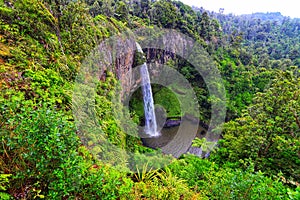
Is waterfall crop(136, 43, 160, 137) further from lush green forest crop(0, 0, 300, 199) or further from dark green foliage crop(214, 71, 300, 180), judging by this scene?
dark green foliage crop(214, 71, 300, 180)

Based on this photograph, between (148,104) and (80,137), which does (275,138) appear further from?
(148,104)

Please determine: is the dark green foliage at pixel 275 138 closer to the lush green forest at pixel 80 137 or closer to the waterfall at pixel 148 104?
the lush green forest at pixel 80 137

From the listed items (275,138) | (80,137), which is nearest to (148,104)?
(275,138)

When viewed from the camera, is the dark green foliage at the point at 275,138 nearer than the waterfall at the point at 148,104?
Yes

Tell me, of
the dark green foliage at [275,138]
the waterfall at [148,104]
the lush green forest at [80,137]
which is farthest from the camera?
the waterfall at [148,104]

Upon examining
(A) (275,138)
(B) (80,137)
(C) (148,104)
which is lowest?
(C) (148,104)

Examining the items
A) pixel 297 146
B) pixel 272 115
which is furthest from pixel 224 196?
pixel 272 115

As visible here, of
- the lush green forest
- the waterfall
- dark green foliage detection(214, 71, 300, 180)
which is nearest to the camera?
the lush green forest

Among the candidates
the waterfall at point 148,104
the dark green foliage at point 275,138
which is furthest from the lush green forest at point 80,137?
the waterfall at point 148,104

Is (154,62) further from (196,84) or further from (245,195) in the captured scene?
(245,195)

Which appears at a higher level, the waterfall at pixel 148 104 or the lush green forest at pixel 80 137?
the lush green forest at pixel 80 137

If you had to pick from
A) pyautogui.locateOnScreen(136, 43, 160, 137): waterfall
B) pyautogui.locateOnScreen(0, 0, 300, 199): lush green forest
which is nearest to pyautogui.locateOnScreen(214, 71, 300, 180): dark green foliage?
→ pyautogui.locateOnScreen(0, 0, 300, 199): lush green forest
